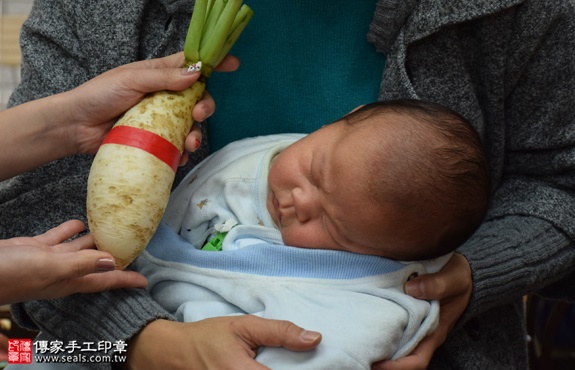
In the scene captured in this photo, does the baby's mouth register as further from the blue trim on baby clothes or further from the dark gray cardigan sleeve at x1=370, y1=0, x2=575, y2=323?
the dark gray cardigan sleeve at x1=370, y1=0, x2=575, y2=323

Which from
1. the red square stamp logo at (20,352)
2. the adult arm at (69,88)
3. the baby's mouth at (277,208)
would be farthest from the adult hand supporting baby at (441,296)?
the red square stamp logo at (20,352)

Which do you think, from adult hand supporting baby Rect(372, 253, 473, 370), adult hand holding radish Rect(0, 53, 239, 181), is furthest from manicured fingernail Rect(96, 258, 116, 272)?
adult hand supporting baby Rect(372, 253, 473, 370)

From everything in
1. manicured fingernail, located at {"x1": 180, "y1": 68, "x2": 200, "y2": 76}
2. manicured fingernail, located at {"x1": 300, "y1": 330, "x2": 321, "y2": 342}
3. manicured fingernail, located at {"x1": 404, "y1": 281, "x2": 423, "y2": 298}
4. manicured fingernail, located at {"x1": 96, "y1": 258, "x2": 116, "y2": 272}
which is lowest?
manicured fingernail, located at {"x1": 96, "y1": 258, "x2": 116, "y2": 272}

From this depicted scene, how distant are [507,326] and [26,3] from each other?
2204 mm

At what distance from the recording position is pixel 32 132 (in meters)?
1.29

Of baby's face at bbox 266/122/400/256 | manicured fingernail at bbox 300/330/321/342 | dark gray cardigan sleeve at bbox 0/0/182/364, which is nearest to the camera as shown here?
manicured fingernail at bbox 300/330/321/342

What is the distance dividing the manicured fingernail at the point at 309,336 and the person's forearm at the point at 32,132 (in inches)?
23.5

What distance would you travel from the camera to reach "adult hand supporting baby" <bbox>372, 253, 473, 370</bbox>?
1175 mm

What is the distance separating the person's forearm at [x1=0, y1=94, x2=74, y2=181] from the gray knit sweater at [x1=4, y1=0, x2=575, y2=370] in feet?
0.36

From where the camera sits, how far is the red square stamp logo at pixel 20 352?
→ 1.35m

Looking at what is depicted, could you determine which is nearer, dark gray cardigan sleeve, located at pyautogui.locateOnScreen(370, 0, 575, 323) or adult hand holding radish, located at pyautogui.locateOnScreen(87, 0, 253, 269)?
adult hand holding radish, located at pyautogui.locateOnScreen(87, 0, 253, 269)

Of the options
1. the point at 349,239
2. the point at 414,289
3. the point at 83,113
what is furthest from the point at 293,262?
the point at 83,113

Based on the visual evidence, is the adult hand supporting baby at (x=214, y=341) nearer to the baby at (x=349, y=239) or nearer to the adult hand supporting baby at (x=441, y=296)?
the baby at (x=349, y=239)

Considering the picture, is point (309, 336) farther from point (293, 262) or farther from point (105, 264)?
point (105, 264)
